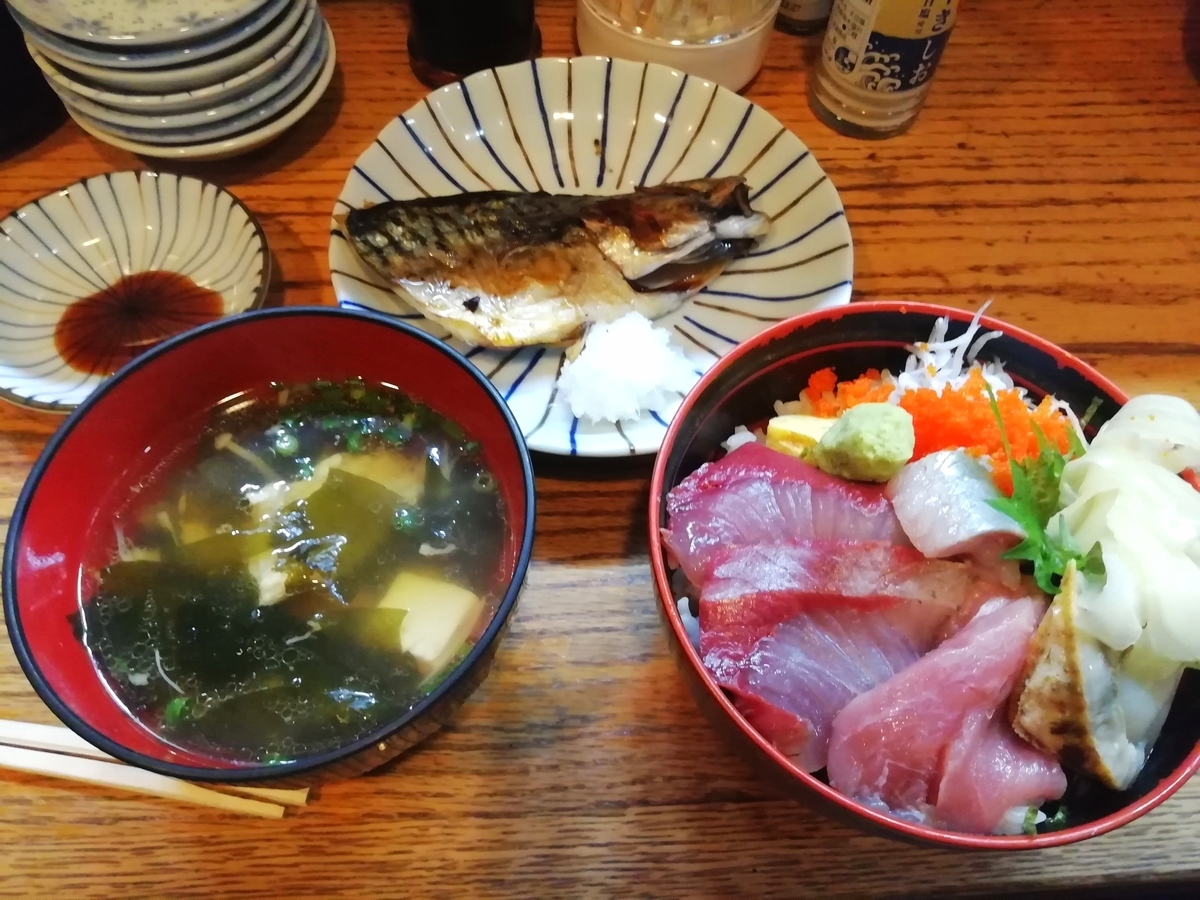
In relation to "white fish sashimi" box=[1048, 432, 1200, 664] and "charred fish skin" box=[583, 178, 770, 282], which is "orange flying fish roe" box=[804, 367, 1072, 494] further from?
"charred fish skin" box=[583, 178, 770, 282]

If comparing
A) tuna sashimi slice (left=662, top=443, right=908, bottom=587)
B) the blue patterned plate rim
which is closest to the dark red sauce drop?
the blue patterned plate rim

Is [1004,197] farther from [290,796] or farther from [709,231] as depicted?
[290,796]

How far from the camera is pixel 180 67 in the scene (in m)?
1.14

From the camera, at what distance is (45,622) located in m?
0.74

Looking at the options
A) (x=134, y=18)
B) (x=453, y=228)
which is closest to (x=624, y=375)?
(x=453, y=228)

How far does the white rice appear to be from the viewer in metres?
1.03

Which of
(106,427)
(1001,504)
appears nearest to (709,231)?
(1001,504)

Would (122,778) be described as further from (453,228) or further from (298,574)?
(453,228)

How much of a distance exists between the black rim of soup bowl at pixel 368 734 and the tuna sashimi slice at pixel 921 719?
30 cm

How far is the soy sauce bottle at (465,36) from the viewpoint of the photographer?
1.32 m

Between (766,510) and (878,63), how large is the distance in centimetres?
85

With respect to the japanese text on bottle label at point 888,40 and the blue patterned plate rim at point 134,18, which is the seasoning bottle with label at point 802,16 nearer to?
the japanese text on bottle label at point 888,40

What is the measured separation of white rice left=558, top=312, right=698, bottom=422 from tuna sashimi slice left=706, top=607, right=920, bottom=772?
37cm

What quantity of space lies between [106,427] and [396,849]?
1.61 ft
